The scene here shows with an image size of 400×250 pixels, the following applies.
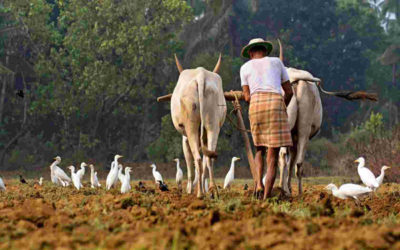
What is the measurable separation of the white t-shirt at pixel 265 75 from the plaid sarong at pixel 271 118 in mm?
76

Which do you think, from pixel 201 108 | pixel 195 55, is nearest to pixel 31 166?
pixel 195 55

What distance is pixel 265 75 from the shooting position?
8609 mm

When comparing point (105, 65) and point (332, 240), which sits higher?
point (105, 65)

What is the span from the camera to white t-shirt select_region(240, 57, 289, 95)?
8.60 meters

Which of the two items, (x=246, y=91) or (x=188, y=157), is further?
(x=188, y=157)

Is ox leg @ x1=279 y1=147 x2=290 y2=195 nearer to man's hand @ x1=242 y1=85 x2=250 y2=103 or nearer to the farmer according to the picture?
the farmer

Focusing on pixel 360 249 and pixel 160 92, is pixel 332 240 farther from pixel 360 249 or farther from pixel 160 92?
pixel 160 92

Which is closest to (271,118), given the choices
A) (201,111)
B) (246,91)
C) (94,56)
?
(246,91)

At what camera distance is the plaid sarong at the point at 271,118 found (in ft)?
28.2

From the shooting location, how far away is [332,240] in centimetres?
448

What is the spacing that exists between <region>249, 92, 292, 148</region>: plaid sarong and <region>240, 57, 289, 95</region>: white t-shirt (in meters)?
0.08

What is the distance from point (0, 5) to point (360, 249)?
27.1 m

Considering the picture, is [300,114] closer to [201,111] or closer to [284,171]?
[284,171]

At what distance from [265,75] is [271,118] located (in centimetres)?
54
